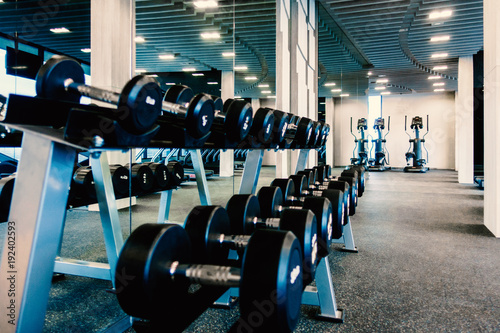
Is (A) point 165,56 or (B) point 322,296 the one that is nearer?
(B) point 322,296

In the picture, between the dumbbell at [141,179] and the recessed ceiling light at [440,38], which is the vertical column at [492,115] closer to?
the dumbbell at [141,179]

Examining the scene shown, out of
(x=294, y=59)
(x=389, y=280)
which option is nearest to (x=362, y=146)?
(x=294, y=59)

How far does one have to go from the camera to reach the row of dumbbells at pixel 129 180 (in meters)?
1.76

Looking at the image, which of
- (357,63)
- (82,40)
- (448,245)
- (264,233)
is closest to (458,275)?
(448,245)

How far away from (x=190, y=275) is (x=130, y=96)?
45 cm

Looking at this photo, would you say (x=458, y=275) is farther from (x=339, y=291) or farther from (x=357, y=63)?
(x=357, y=63)

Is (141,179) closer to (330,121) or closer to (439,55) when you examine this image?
(330,121)

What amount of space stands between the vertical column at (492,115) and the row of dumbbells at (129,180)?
269 cm

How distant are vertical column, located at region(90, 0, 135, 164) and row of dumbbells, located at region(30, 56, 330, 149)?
53 centimetres

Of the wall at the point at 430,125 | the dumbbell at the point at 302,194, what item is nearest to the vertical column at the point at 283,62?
the dumbbell at the point at 302,194

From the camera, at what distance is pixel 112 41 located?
6.45 feet

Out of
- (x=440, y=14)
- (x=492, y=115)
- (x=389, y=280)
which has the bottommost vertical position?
(x=389, y=280)

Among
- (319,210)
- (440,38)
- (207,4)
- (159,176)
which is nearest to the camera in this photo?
(319,210)

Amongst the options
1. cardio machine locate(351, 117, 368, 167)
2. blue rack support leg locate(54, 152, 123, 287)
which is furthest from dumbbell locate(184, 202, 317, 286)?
cardio machine locate(351, 117, 368, 167)
